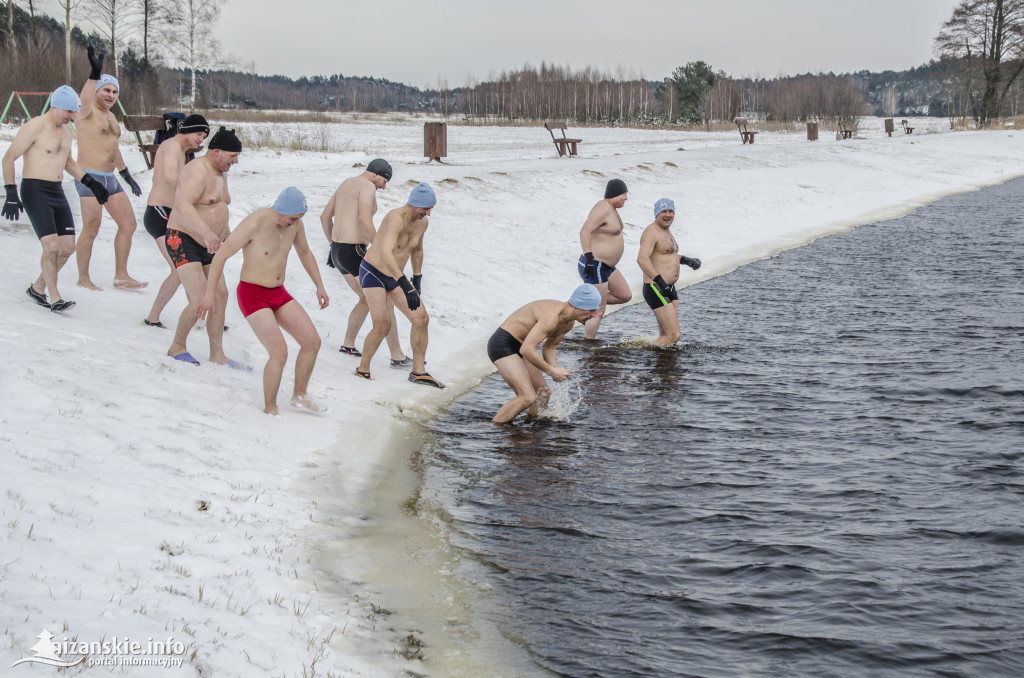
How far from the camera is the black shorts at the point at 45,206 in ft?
28.1

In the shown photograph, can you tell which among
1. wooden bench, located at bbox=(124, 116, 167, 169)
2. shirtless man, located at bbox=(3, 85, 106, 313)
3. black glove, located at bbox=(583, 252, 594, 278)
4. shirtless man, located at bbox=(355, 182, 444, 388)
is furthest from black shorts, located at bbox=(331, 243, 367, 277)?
wooden bench, located at bbox=(124, 116, 167, 169)

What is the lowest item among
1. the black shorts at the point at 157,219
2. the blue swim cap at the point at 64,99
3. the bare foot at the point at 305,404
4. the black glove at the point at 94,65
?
the bare foot at the point at 305,404

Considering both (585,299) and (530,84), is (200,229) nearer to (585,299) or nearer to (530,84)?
(585,299)

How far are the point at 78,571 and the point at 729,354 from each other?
Answer: 782cm

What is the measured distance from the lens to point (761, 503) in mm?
6395

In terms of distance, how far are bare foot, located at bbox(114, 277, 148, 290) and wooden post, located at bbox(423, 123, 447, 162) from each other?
16.0m

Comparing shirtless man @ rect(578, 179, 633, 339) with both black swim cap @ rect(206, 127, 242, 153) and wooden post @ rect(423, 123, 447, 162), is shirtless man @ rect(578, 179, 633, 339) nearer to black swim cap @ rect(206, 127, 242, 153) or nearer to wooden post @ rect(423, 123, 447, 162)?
black swim cap @ rect(206, 127, 242, 153)

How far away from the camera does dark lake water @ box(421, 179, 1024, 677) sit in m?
4.74

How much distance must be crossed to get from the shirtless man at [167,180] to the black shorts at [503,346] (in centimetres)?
292

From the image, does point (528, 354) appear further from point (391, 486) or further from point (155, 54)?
point (155, 54)

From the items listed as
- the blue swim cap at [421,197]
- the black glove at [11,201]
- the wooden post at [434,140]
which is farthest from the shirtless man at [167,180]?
the wooden post at [434,140]

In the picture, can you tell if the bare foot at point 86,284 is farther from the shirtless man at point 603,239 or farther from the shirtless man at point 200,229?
the shirtless man at point 603,239

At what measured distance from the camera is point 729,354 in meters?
10.8

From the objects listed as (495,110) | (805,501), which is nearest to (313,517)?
(805,501)
